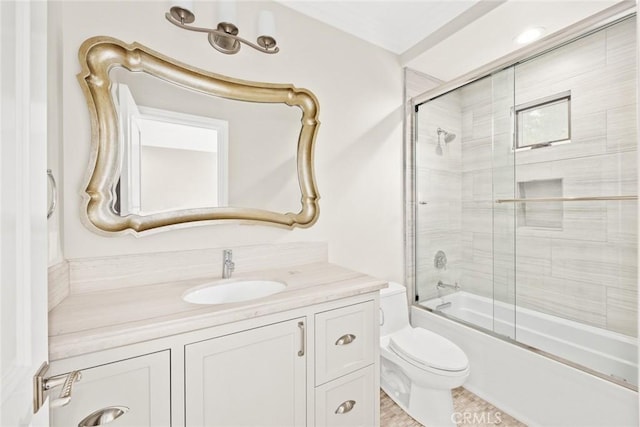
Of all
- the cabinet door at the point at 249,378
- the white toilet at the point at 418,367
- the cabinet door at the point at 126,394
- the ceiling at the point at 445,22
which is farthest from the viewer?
the ceiling at the point at 445,22

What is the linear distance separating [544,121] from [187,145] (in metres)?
2.38

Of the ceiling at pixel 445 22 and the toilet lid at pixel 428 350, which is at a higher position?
the ceiling at pixel 445 22

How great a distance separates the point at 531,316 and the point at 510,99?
157 centimetres

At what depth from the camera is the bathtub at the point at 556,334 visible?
1646mm

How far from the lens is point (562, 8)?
153 cm

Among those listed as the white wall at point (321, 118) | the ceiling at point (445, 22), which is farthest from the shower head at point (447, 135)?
the ceiling at point (445, 22)

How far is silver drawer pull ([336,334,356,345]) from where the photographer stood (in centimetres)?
120

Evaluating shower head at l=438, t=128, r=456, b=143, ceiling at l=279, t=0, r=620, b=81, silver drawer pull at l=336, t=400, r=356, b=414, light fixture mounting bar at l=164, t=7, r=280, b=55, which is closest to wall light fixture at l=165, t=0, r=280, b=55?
light fixture mounting bar at l=164, t=7, r=280, b=55

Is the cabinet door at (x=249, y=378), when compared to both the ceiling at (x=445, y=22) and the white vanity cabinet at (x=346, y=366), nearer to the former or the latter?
the white vanity cabinet at (x=346, y=366)

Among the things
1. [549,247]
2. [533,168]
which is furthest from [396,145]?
[549,247]

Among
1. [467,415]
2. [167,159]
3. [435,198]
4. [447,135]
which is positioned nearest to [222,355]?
[167,159]

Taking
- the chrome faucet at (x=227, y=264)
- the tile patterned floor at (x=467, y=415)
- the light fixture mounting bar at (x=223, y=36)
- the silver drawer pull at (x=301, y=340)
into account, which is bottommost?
the tile patterned floor at (x=467, y=415)

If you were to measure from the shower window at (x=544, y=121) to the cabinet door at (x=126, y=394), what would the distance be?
2540 millimetres

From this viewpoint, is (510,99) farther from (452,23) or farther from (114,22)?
(114,22)
